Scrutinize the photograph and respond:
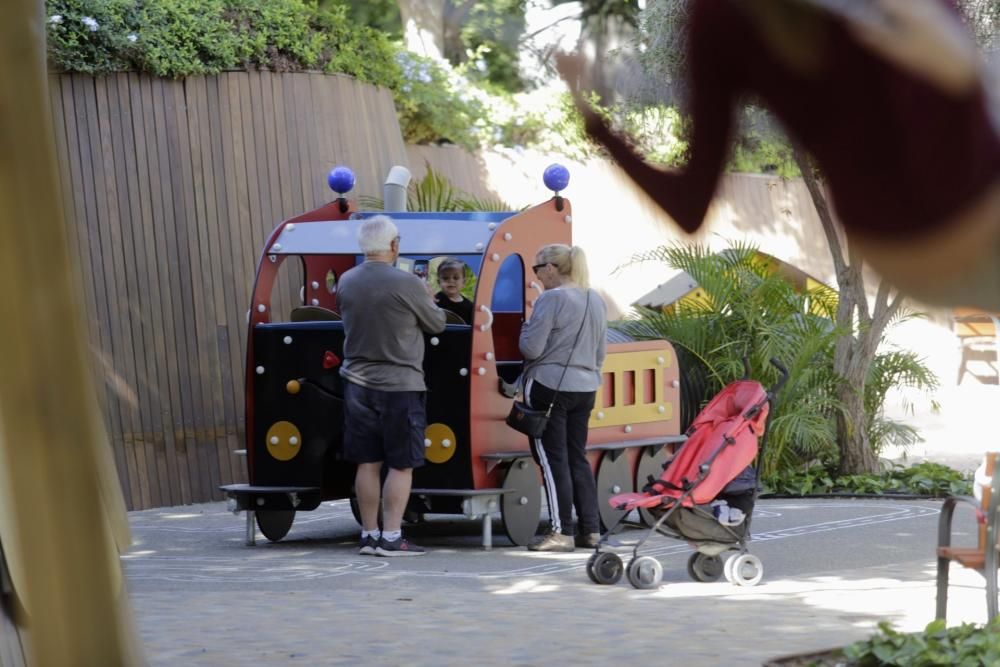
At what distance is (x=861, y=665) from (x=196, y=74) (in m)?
7.77

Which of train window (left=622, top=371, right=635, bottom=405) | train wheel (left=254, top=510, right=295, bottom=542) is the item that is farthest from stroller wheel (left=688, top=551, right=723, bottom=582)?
train wheel (left=254, top=510, right=295, bottom=542)

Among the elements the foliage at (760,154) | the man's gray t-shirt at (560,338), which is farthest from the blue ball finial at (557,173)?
the man's gray t-shirt at (560,338)

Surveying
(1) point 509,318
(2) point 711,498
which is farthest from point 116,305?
(2) point 711,498

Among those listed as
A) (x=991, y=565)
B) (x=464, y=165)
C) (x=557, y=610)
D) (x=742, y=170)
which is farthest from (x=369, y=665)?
(x=464, y=165)

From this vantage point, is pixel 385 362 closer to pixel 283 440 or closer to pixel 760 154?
pixel 283 440

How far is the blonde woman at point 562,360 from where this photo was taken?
798 centimetres

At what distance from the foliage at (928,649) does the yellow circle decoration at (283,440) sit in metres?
4.36

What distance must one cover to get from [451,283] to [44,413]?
7.75m

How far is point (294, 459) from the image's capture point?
8.61 metres

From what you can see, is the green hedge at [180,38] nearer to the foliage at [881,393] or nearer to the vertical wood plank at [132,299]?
the vertical wood plank at [132,299]

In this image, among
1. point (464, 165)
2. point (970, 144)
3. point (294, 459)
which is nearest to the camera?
point (970, 144)

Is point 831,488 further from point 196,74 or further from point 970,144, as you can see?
point 970,144

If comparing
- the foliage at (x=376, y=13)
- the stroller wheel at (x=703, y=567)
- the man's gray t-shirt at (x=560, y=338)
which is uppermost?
the foliage at (x=376, y=13)

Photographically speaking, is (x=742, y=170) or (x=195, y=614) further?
(x=195, y=614)
